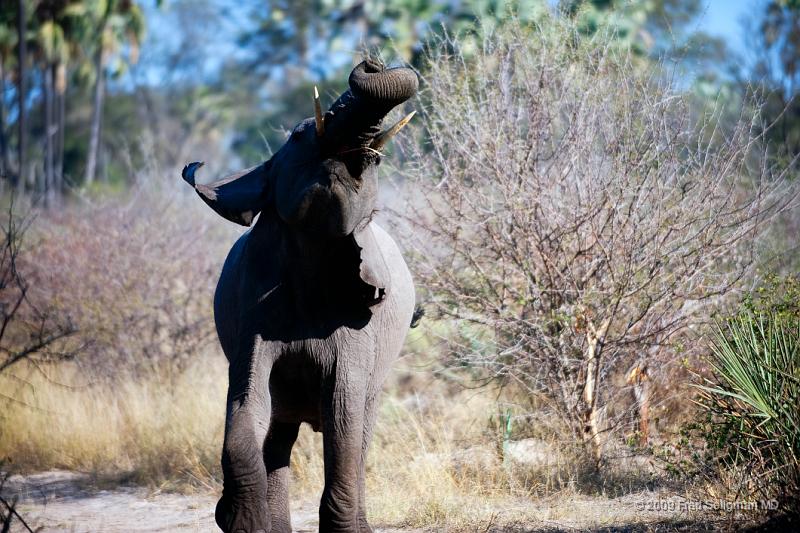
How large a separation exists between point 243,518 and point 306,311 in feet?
3.60

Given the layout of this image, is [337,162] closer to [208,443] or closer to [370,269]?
[370,269]

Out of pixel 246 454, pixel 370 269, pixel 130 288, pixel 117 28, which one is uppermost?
pixel 117 28

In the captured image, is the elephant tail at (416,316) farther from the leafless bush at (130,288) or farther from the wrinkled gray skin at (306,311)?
the leafless bush at (130,288)

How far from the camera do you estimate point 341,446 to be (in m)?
5.25

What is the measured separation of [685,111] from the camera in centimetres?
786

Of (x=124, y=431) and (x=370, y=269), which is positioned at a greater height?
(x=370, y=269)

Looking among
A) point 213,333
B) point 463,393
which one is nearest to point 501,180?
point 463,393

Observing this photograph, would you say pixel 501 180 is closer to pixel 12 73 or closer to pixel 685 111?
pixel 685 111

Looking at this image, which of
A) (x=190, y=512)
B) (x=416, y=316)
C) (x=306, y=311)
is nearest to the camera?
(x=306, y=311)

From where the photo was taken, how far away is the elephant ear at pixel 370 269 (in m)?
5.01

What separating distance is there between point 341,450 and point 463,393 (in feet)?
15.3

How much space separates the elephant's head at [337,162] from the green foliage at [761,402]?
2330 mm

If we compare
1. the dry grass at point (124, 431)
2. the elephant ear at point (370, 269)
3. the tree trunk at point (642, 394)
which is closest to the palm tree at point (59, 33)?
the dry grass at point (124, 431)

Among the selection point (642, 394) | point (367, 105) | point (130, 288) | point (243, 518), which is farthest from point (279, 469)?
point (130, 288)
